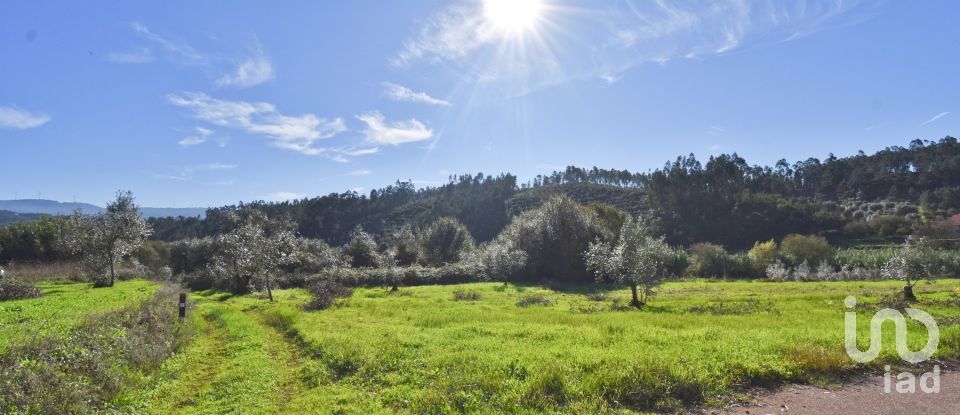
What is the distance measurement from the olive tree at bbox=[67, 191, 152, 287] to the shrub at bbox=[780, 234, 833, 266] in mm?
95719

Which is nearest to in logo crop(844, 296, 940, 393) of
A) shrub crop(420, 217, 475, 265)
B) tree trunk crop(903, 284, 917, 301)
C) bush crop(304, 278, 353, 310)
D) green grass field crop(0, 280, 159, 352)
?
tree trunk crop(903, 284, 917, 301)

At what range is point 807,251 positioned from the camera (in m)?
81.4

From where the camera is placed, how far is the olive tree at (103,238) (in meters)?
47.3

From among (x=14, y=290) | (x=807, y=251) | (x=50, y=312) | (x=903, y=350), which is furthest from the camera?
(x=807, y=251)

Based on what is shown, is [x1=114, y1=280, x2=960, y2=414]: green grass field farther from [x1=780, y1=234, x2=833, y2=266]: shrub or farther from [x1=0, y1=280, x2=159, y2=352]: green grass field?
[x1=780, y1=234, x2=833, y2=266]: shrub

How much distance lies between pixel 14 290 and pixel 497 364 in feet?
127

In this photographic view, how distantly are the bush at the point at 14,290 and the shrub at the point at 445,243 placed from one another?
55.7m

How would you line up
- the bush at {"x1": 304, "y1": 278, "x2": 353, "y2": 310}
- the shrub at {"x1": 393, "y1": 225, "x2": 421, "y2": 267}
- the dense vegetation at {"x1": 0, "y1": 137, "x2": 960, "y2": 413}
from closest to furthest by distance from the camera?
the dense vegetation at {"x1": 0, "y1": 137, "x2": 960, "y2": 413} → the bush at {"x1": 304, "y1": 278, "x2": 353, "y2": 310} → the shrub at {"x1": 393, "y1": 225, "x2": 421, "y2": 267}

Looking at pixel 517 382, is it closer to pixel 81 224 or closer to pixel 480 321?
pixel 480 321

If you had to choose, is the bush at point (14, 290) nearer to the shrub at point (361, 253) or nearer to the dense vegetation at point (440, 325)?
the dense vegetation at point (440, 325)

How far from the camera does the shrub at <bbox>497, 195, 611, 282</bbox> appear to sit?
218 ft

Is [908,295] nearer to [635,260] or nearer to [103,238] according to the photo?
[635,260]

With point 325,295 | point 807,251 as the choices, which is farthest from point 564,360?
point 807,251

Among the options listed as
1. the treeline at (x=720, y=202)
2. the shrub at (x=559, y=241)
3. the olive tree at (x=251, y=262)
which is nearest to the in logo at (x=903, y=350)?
the olive tree at (x=251, y=262)
